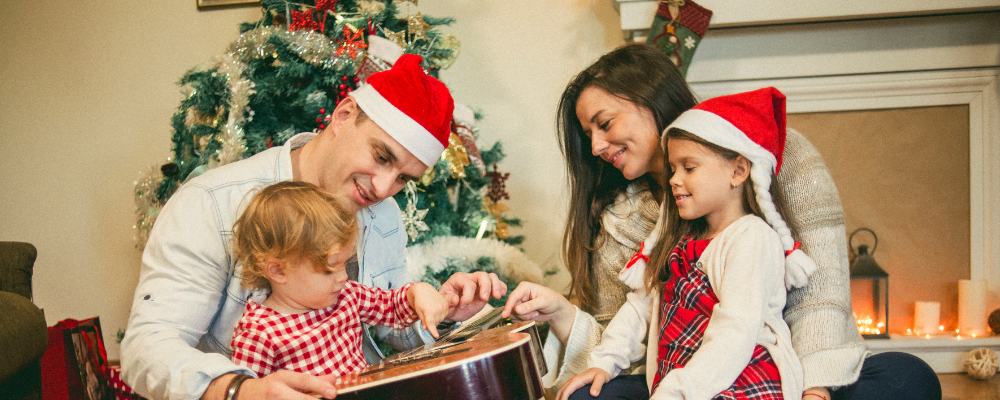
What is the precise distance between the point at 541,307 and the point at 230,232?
2.00 ft

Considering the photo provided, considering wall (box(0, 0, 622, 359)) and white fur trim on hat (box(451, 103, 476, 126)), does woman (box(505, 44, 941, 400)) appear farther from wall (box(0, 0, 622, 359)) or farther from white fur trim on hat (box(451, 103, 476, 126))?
wall (box(0, 0, 622, 359))

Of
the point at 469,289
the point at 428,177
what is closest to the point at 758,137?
the point at 469,289

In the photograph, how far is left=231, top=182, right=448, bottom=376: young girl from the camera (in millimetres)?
1182

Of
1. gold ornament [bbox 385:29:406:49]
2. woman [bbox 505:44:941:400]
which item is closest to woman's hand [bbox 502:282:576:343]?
woman [bbox 505:44:941:400]

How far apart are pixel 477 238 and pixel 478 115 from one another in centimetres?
47

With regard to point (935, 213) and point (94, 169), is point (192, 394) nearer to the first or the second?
point (94, 169)

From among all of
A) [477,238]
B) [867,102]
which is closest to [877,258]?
[867,102]

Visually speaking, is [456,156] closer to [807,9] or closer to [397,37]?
[397,37]

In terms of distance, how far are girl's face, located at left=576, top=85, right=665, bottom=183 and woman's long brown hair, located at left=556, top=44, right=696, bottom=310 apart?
2 centimetres

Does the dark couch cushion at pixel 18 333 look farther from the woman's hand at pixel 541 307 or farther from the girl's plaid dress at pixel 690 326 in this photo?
the girl's plaid dress at pixel 690 326

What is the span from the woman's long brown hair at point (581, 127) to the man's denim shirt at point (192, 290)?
1.82 ft

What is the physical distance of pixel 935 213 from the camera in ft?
8.67

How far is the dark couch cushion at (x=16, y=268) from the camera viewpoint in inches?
72.2

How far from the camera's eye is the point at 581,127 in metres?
1.73
